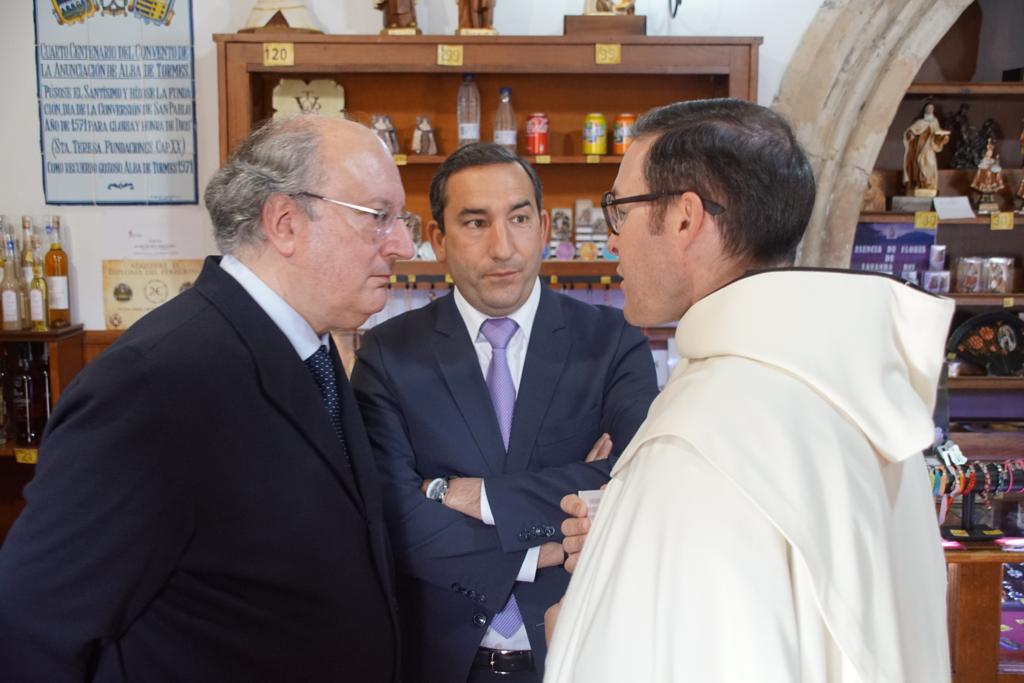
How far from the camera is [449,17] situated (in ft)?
13.5

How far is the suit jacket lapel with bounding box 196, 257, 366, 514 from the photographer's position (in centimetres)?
146

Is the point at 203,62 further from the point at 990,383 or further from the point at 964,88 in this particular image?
the point at 990,383

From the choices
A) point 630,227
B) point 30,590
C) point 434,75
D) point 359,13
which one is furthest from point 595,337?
point 359,13

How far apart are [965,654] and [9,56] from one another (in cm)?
436

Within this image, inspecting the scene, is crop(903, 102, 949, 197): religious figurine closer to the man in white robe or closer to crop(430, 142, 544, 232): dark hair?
crop(430, 142, 544, 232): dark hair

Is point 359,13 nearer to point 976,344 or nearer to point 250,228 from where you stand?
point 250,228

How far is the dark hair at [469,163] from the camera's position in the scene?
2111 mm

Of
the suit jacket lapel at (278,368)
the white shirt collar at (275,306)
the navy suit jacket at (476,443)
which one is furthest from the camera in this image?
the navy suit jacket at (476,443)

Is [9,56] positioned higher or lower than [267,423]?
higher

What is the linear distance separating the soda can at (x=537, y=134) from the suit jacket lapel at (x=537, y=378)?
1976mm

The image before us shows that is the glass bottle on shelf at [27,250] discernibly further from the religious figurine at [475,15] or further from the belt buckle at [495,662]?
the belt buckle at [495,662]

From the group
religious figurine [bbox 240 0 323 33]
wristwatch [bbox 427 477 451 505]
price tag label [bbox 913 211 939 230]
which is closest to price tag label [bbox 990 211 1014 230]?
price tag label [bbox 913 211 939 230]

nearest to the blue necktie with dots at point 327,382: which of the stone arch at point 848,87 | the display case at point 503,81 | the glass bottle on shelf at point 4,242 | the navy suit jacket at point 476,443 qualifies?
the navy suit jacket at point 476,443

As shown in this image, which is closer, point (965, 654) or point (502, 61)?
point (965, 654)
